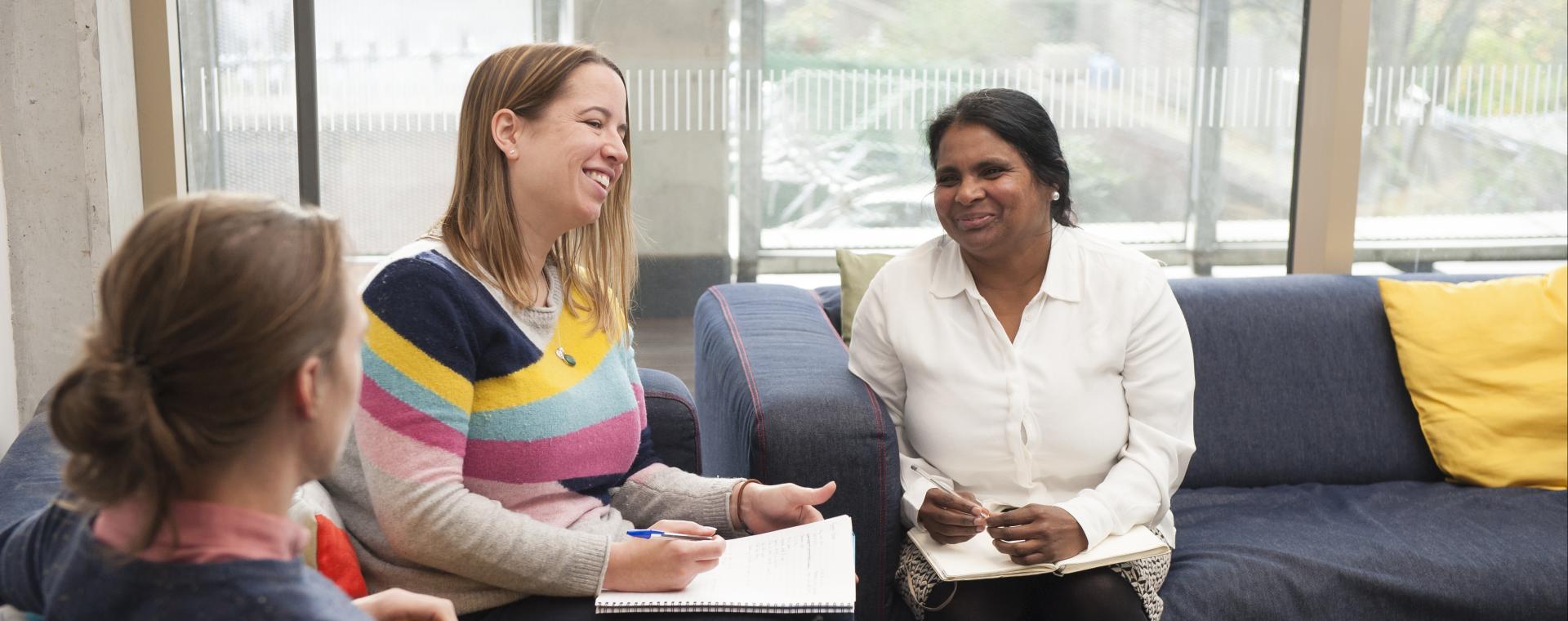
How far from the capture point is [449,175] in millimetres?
3098

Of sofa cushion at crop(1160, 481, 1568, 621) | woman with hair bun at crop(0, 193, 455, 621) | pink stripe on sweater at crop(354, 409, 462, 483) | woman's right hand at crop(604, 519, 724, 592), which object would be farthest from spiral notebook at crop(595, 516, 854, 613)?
sofa cushion at crop(1160, 481, 1568, 621)

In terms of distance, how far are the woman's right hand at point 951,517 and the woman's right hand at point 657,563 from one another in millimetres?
543

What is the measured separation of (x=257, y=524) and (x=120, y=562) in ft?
0.30

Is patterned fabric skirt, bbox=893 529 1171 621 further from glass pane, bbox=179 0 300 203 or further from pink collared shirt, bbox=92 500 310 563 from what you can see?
glass pane, bbox=179 0 300 203

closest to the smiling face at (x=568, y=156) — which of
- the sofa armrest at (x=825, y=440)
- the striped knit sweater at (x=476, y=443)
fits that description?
the striped knit sweater at (x=476, y=443)

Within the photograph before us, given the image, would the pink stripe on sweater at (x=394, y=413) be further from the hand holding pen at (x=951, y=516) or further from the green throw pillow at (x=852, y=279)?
the green throw pillow at (x=852, y=279)

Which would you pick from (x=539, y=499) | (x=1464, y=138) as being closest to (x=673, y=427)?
(x=539, y=499)

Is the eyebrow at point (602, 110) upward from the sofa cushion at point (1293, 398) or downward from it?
upward

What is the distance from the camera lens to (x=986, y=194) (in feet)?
6.93

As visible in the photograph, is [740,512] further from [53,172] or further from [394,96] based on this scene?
[394,96]

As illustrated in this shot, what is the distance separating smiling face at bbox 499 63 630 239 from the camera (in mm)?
1627

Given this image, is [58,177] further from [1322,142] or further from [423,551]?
[1322,142]

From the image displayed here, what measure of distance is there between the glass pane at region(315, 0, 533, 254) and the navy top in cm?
211

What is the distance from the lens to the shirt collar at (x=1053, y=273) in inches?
84.9
